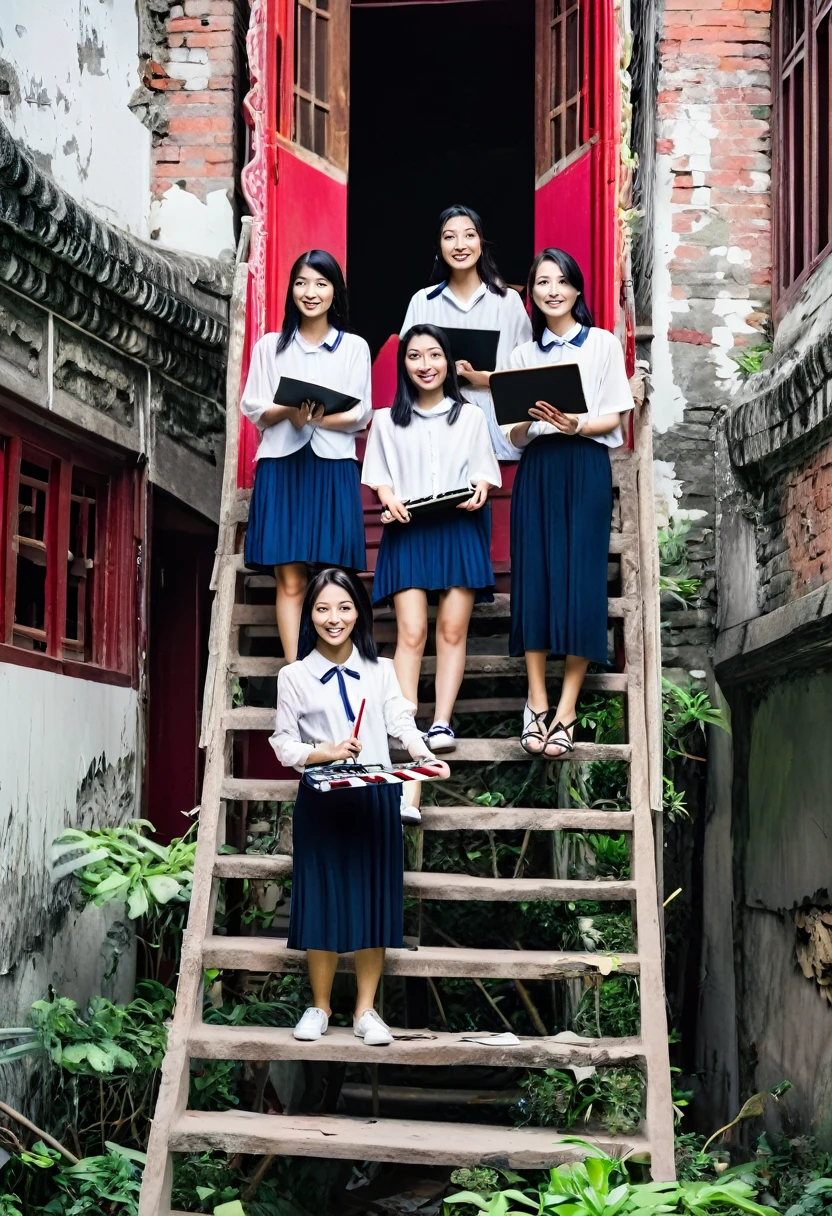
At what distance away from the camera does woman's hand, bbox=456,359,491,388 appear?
5188 millimetres

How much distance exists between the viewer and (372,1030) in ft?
12.9

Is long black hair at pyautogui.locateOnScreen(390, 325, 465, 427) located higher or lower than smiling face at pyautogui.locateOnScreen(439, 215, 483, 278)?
lower

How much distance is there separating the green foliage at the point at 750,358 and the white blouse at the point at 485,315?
6.02 ft

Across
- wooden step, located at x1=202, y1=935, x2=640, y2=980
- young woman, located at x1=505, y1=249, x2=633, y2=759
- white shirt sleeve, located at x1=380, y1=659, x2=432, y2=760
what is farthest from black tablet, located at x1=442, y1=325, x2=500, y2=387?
Answer: wooden step, located at x1=202, y1=935, x2=640, y2=980

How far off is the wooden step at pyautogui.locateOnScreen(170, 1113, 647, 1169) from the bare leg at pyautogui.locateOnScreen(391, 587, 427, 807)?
3.94 feet

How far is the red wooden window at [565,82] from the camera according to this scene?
250 inches

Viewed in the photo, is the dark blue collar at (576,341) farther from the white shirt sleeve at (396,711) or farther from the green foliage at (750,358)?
the green foliage at (750,358)

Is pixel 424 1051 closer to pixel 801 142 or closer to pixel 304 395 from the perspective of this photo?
pixel 304 395

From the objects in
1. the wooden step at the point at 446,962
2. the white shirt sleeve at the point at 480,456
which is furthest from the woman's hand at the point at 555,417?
the wooden step at the point at 446,962

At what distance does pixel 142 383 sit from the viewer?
6082 millimetres

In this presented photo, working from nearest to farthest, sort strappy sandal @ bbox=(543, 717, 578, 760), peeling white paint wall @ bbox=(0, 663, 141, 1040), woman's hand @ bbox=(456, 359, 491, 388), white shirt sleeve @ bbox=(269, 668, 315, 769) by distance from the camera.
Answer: white shirt sleeve @ bbox=(269, 668, 315, 769), strappy sandal @ bbox=(543, 717, 578, 760), peeling white paint wall @ bbox=(0, 663, 141, 1040), woman's hand @ bbox=(456, 359, 491, 388)

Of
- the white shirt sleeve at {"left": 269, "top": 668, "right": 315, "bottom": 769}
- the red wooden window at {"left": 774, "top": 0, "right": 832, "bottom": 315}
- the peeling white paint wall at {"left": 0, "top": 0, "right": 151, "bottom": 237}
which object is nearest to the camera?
the white shirt sleeve at {"left": 269, "top": 668, "right": 315, "bottom": 769}

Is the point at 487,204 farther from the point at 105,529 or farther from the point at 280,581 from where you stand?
the point at 280,581

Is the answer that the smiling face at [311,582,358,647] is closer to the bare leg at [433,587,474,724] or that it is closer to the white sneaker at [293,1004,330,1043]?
the bare leg at [433,587,474,724]
